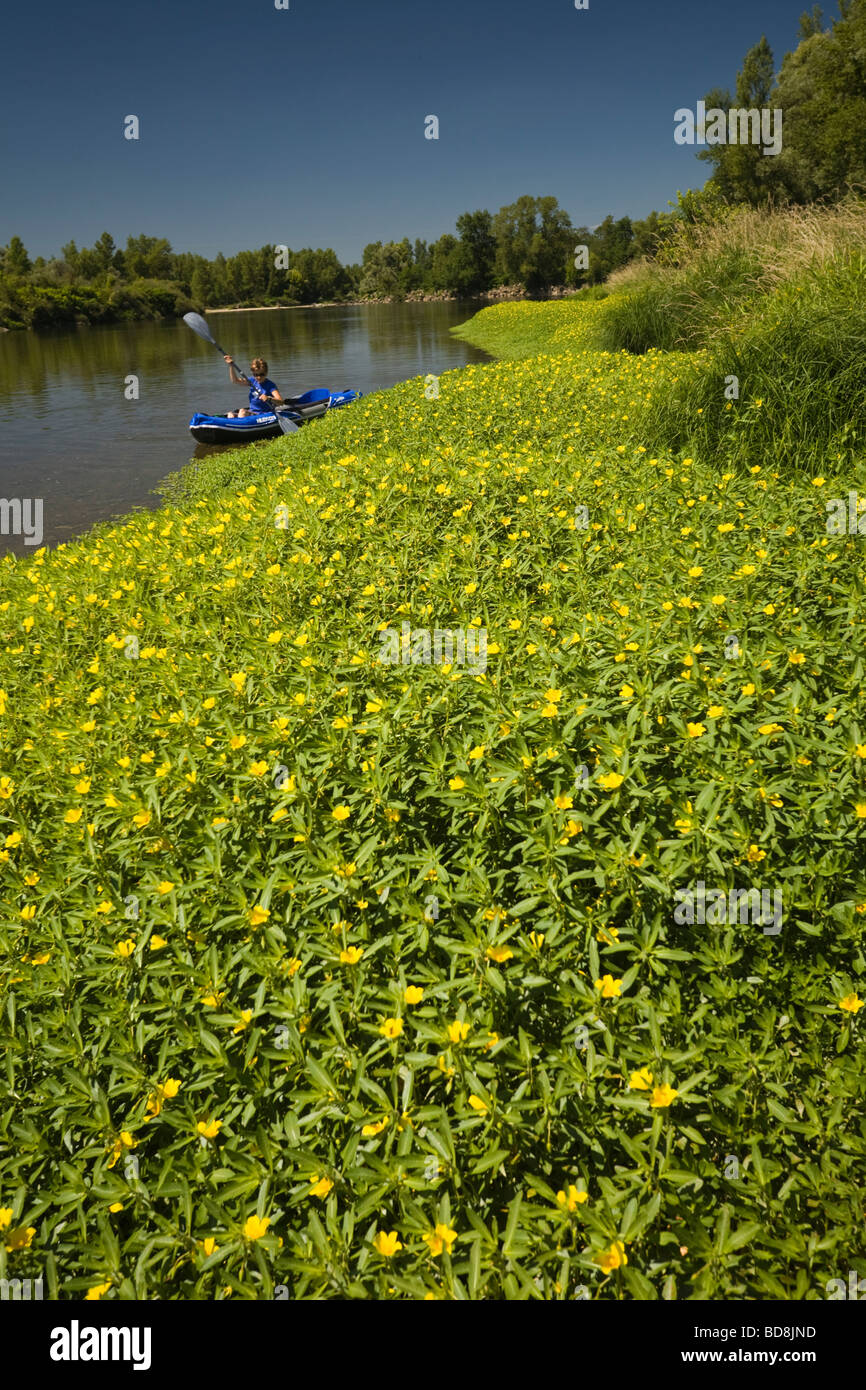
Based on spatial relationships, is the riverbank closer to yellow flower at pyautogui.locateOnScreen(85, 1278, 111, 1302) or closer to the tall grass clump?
the tall grass clump

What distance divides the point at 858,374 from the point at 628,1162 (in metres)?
6.21

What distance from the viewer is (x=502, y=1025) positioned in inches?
77.1

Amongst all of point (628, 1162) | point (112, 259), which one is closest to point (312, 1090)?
point (628, 1162)

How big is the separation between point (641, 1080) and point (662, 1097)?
2.2 inches

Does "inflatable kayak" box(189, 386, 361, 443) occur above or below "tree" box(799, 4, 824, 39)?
below

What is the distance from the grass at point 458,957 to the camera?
166 cm

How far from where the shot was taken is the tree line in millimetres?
29438

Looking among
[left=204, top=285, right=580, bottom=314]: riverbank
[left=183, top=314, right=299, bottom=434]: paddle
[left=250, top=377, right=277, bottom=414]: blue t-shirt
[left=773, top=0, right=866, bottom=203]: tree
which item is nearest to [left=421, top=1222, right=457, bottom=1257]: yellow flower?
[left=183, top=314, right=299, bottom=434]: paddle

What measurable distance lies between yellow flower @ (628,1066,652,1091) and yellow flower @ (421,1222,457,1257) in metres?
0.51

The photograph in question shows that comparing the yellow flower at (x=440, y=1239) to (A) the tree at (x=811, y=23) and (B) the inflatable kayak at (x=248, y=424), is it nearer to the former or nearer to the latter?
(B) the inflatable kayak at (x=248, y=424)

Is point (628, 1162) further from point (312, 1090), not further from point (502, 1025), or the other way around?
point (312, 1090)

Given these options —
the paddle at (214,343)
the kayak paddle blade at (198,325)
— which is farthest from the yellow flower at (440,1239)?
the kayak paddle blade at (198,325)

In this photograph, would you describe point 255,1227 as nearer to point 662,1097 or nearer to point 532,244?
point 662,1097

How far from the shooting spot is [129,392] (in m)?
22.3
